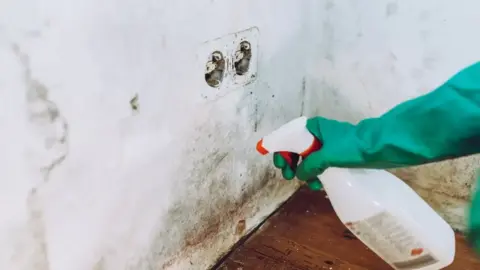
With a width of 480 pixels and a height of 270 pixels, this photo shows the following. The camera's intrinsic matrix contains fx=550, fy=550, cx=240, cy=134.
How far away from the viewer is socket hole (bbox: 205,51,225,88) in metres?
0.90

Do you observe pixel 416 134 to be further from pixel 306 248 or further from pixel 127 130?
pixel 306 248

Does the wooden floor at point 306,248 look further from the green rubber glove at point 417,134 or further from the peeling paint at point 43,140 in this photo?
the peeling paint at point 43,140

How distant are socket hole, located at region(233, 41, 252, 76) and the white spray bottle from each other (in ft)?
0.50

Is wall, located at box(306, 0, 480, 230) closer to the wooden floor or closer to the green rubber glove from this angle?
the wooden floor

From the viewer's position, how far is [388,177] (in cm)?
94

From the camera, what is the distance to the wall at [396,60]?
1058mm

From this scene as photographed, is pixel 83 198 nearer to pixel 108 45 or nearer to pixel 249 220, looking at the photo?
pixel 108 45

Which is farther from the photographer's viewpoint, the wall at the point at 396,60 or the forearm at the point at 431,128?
the wall at the point at 396,60

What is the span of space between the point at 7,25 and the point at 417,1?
777 mm

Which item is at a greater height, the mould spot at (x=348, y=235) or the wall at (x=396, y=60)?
the wall at (x=396, y=60)

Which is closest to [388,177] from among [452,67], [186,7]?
[452,67]

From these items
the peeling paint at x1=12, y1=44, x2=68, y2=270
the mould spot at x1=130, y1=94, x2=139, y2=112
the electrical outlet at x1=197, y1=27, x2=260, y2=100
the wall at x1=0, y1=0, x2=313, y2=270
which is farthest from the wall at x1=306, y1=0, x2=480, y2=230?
the peeling paint at x1=12, y1=44, x2=68, y2=270

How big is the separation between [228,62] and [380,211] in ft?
1.15

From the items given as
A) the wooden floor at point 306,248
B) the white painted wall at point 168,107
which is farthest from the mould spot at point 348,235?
the white painted wall at point 168,107
